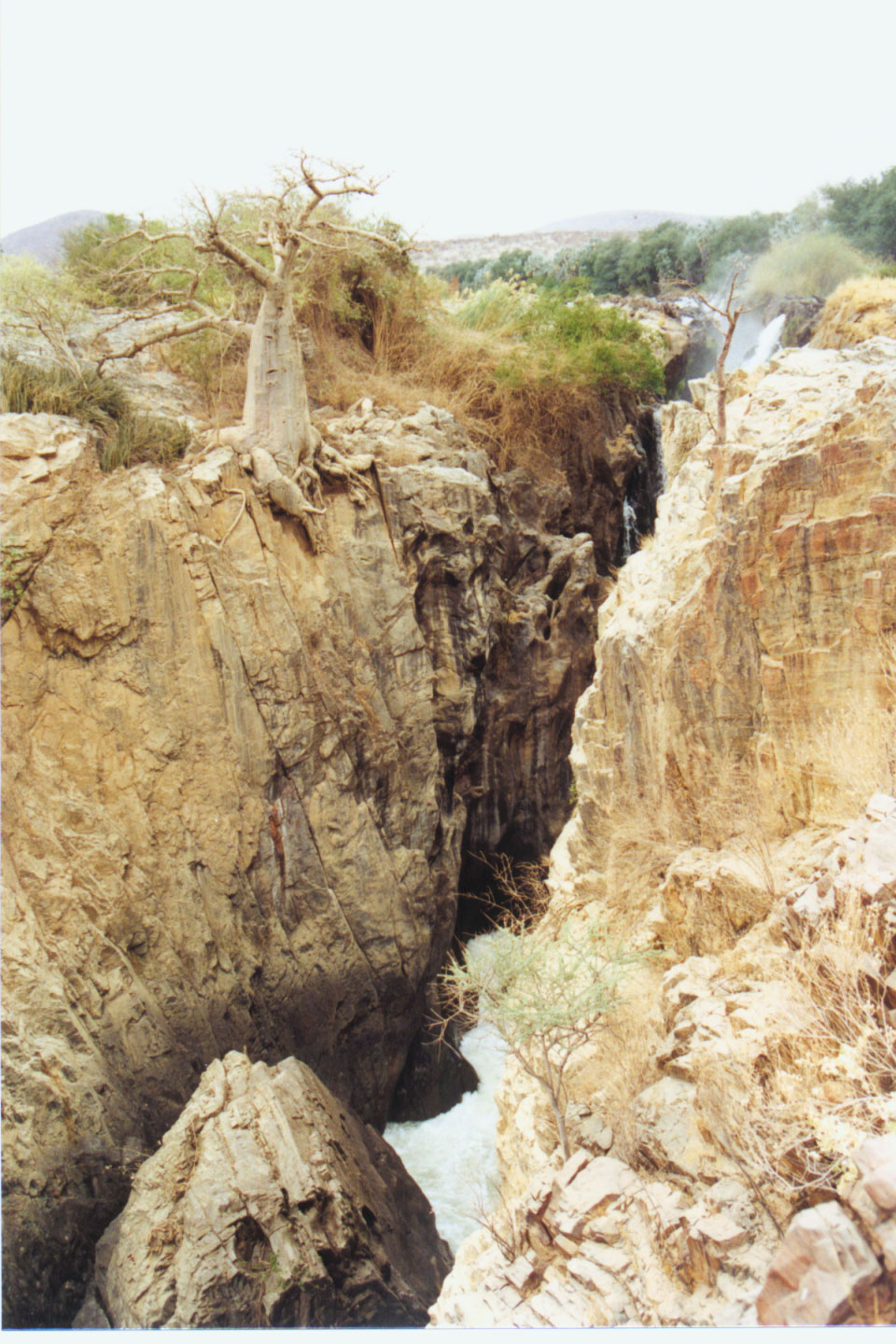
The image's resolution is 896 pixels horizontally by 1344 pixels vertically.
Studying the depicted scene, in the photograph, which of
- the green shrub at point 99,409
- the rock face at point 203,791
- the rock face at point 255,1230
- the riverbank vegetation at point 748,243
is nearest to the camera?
the rock face at point 255,1230

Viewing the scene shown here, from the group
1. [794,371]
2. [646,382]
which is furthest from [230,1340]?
[646,382]

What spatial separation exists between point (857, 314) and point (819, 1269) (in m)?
6.88

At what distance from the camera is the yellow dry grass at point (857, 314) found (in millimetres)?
6281

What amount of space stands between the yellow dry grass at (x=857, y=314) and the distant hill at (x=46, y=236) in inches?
245

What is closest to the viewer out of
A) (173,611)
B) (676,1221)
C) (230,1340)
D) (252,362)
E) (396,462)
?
(676,1221)

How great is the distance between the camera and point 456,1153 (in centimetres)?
820

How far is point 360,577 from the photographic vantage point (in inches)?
329

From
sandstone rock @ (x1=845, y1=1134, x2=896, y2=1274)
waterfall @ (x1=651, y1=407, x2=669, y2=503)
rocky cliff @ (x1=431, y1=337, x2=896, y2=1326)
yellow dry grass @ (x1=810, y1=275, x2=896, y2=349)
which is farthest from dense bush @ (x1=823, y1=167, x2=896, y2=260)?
waterfall @ (x1=651, y1=407, x2=669, y2=503)

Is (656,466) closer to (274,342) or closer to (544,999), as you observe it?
(274,342)

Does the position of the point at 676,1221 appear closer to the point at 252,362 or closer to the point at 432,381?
the point at 252,362

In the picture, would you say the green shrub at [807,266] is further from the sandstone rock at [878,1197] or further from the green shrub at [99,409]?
the sandstone rock at [878,1197]

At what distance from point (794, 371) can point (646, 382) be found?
17.2ft

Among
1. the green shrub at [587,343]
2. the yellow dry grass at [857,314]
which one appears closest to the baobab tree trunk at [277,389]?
the green shrub at [587,343]

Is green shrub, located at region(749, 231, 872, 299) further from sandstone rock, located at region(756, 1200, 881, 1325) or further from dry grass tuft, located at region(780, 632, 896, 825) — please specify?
sandstone rock, located at region(756, 1200, 881, 1325)
